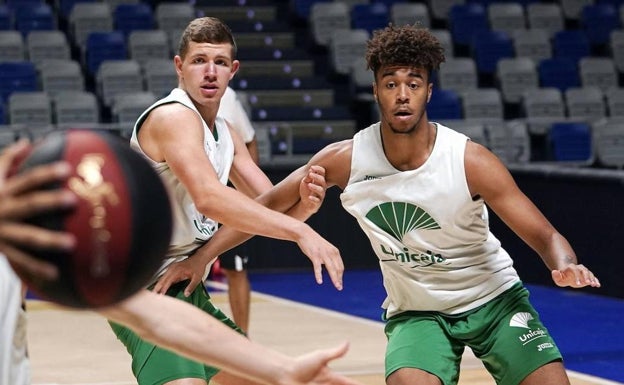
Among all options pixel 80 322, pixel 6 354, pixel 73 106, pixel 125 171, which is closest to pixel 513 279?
pixel 6 354

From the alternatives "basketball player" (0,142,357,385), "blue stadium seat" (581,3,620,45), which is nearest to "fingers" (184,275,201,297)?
"basketball player" (0,142,357,385)

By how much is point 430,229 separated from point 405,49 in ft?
2.24

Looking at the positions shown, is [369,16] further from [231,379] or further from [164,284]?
[164,284]

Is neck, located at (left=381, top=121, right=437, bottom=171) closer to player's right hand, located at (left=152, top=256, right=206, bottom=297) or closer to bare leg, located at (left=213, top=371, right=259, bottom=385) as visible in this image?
player's right hand, located at (left=152, top=256, right=206, bottom=297)

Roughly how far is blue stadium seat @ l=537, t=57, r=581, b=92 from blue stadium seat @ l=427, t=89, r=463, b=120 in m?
1.75

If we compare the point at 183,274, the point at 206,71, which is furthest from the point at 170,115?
the point at 183,274

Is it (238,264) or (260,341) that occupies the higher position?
(238,264)

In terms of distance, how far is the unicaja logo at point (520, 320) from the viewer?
4691mm

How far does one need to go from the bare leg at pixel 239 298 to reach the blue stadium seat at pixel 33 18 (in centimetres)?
696

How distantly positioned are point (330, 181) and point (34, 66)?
8.74 metres

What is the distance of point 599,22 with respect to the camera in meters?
16.3

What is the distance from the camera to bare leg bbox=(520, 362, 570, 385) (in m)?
4.53

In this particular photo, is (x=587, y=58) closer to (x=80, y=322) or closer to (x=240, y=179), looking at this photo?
(x=80, y=322)

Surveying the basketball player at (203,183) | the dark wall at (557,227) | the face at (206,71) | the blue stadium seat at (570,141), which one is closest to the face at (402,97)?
the basketball player at (203,183)
